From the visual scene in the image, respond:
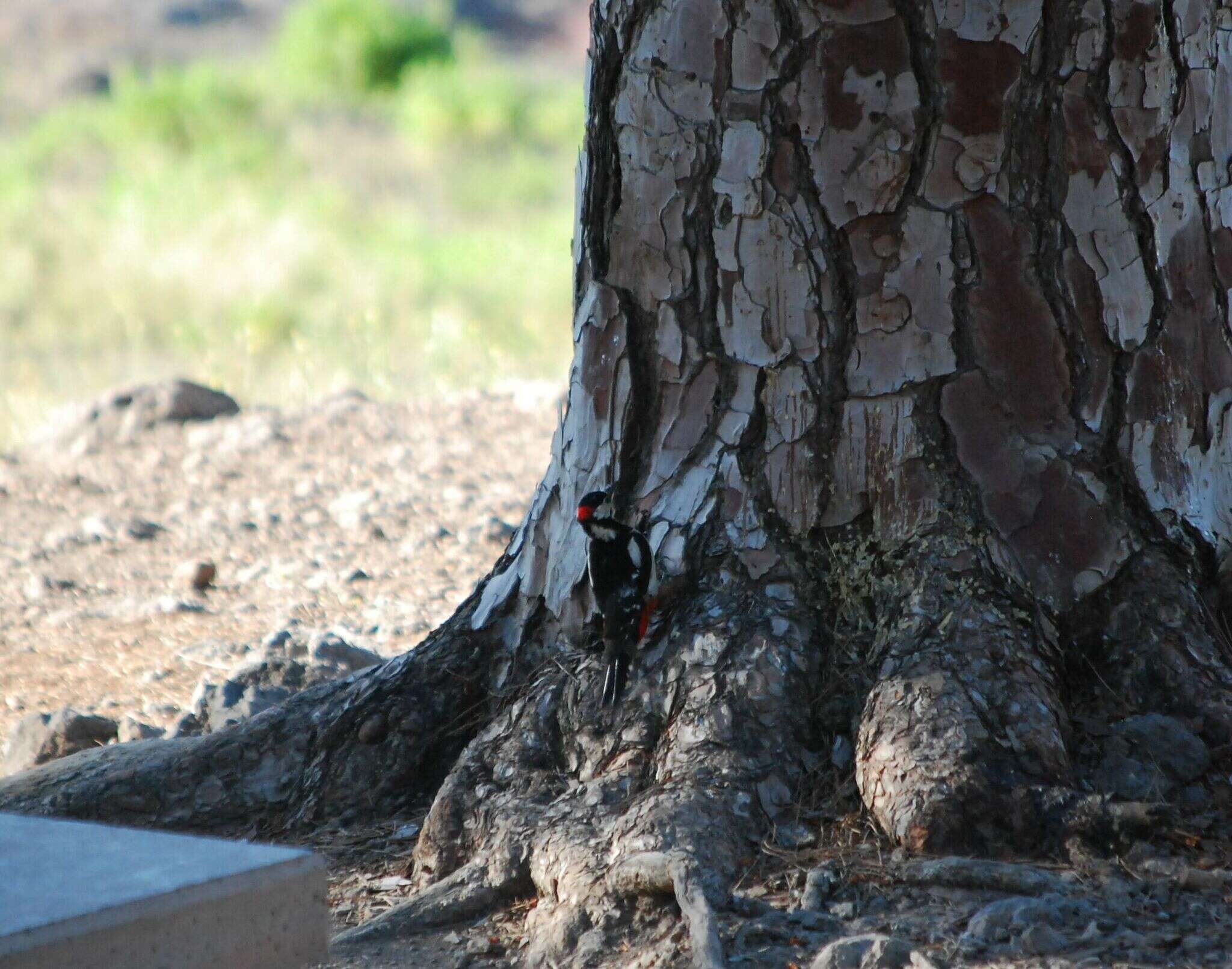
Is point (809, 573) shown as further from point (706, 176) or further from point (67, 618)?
point (67, 618)

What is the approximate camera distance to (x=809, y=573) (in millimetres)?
2682

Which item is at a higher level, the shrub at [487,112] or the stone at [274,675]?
the shrub at [487,112]

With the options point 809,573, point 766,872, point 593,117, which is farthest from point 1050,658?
point 593,117

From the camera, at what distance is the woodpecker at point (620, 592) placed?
265 centimetres

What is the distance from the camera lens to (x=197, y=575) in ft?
17.6

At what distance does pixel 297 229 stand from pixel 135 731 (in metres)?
10.5

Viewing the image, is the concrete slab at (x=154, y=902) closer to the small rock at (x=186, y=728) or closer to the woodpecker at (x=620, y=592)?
the woodpecker at (x=620, y=592)

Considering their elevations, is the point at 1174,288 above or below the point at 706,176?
below

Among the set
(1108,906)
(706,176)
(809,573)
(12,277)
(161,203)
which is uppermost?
(161,203)

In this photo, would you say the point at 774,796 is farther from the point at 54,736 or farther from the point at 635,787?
the point at 54,736

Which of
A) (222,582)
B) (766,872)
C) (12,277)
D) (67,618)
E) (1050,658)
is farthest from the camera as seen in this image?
(12,277)

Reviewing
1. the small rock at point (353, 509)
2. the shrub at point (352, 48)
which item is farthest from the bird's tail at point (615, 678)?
the shrub at point (352, 48)

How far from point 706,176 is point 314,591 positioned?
3.08 metres

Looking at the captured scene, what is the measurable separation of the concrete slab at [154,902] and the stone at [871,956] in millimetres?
740
